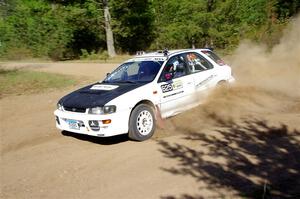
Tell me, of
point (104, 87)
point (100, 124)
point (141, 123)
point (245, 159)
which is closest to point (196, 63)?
point (104, 87)

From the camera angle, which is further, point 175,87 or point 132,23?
point 132,23

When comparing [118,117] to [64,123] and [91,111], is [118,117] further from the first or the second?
[64,123]

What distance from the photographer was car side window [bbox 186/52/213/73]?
954cm

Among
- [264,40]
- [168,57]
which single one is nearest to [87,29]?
[264,40]

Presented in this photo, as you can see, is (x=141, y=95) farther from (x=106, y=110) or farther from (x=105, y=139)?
(x=105, y=139)

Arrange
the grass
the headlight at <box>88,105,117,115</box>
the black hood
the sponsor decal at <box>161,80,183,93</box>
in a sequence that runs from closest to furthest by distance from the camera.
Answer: the headlight at <box>88,105,117,115</box> < the black hood < the sponsor decal at <box>161,80,183,93</box> < the grass

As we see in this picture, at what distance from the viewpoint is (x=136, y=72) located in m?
9.04

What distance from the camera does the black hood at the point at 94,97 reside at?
7.72 m

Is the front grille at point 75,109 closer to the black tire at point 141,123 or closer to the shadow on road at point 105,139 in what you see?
the shadow on road at point 105,139

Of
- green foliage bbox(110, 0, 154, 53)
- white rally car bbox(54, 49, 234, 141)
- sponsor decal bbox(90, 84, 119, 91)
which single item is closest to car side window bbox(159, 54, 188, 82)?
white rally car bbox(54, 49, 234, 141)

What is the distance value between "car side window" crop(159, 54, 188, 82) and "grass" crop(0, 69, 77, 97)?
7.79 metres

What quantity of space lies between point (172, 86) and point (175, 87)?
0.10m

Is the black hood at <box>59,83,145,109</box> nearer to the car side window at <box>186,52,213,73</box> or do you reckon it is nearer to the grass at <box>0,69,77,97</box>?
the car side window at <box>186,52,213,73</box>

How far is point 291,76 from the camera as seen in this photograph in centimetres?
1426
